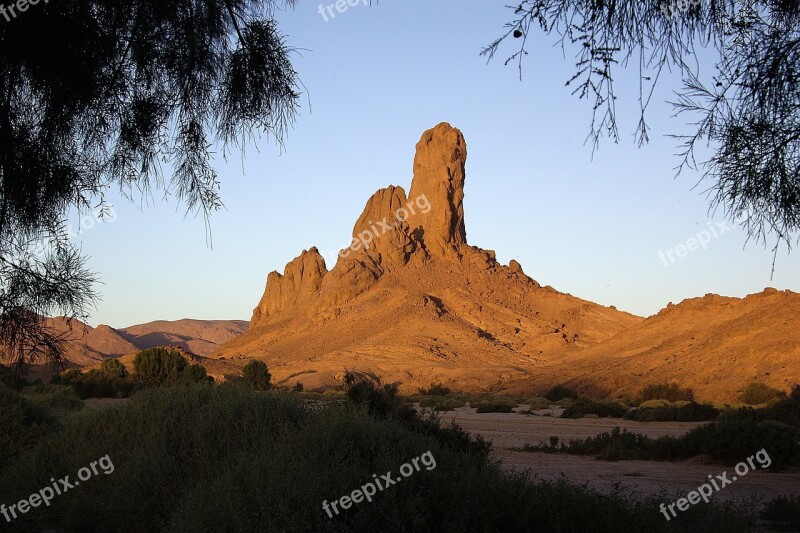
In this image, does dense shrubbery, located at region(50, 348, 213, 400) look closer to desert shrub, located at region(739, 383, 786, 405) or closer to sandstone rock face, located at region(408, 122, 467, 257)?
desert shrub, located at region(739, 383, 786, 405)

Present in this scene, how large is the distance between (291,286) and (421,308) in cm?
3673

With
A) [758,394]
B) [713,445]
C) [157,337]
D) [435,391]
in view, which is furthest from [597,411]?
[157,337]

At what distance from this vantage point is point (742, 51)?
5.97 meters

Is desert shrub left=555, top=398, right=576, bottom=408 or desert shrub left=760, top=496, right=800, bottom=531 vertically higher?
desert shrub left=555, top=398, right=576, bottom=408

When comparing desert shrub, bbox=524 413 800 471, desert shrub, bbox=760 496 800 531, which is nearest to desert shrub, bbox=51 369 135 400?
desert shrub, bbox=524 413 800 471

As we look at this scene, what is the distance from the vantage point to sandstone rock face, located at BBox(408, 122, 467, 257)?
106562mm

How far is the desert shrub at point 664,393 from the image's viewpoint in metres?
35.3

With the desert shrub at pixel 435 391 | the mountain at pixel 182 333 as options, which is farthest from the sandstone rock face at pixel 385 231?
the mountain at pixel 182 333

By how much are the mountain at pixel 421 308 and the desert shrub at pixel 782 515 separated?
46.5 meters

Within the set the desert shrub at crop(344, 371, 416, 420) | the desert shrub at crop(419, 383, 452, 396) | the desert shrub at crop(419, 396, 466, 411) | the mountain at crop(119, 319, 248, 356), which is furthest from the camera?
the mountain at crop(119, 319, 248, 356)

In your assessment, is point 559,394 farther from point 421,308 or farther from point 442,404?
point 421,308

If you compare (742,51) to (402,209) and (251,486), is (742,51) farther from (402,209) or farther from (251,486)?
(402,209)

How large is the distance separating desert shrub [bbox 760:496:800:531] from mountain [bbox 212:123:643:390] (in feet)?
153

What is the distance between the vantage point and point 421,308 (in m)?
88.2
